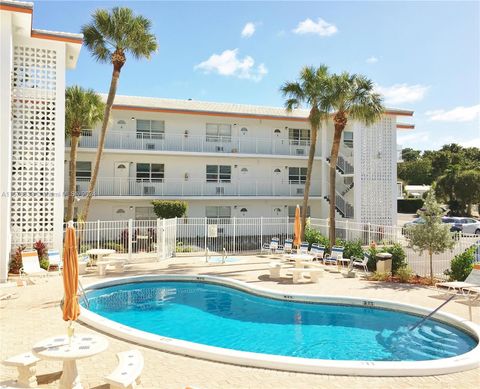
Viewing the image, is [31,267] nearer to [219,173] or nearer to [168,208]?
[168,208]

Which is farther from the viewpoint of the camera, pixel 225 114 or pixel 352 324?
pixel 225 114

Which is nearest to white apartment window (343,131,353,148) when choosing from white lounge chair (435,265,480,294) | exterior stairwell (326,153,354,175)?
exterior stairwell (326,153,354,175)

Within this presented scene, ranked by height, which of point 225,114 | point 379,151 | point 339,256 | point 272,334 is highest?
point 225,114

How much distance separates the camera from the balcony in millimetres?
27859

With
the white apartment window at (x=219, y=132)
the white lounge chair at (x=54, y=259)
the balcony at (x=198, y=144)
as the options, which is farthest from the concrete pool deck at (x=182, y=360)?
the white apartment window at (x=219, y=132)

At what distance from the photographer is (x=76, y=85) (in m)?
23.5

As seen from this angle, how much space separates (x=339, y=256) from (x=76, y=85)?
1785cm

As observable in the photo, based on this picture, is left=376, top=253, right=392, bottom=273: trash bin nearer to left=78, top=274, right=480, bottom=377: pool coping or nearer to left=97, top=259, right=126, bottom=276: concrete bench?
left=78, top=274, right=480, bottom=377: pool coping

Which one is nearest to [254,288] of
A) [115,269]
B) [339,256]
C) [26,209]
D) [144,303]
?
[144,303]

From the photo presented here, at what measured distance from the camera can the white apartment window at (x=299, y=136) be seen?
107 ft

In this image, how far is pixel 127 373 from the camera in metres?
6.30

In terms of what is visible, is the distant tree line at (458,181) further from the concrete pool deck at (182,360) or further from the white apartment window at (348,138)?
the concrete pool deck at (182,360)

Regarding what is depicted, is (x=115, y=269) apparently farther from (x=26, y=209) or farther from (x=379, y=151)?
(x=379, y=151)

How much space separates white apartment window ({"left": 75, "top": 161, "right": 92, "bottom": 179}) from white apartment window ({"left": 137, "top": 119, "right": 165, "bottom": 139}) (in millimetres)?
4134
